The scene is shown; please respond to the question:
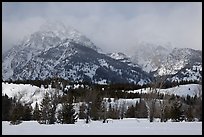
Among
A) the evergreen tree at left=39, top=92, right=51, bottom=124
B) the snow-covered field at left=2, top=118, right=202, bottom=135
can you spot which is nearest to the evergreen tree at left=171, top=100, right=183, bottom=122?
the evergreen tree at left=39, top=92, right=51, bottom=124

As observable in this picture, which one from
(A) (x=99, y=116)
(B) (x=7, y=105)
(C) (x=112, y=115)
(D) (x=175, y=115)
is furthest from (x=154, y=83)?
(C) (x=112, y=115)

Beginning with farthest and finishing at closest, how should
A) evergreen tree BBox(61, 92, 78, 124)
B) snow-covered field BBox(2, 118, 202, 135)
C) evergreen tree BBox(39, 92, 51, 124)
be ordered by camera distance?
evergreen tree BBox(39, 92, 51, 124) < evergreen tree BBox(61, 92, 78, 124) < snow-covered field BBox(2, 118, 202, 135)

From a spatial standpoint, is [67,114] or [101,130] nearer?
[101,130]

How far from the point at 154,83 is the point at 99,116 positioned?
15.1 meters

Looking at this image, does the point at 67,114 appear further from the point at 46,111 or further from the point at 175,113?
the point at 175,113

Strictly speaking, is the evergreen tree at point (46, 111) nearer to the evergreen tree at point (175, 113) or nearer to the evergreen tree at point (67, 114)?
the evergreen tree at point (67, 114)

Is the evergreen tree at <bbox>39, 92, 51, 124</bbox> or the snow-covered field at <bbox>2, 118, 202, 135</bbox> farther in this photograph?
the evergreen tree at <bbox>39, 92, 51, 124</bbox>

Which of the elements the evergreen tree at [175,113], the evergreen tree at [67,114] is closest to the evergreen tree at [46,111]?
the evergreen tree at [67,114]

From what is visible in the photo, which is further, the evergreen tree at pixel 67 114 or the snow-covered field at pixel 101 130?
the evergreen tree at pixel 67 114

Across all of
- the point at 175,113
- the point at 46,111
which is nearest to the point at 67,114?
the point at 46,111

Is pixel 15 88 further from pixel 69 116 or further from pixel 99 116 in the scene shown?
pixel 69 116

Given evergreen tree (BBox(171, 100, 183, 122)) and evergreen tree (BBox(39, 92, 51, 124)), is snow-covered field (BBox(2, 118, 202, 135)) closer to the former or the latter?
evergreen tree (BBox(39, 92, 51, 124))

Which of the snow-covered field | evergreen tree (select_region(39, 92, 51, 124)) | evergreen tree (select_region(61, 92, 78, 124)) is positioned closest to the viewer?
the snow-covered field

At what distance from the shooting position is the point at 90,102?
1970 inches
